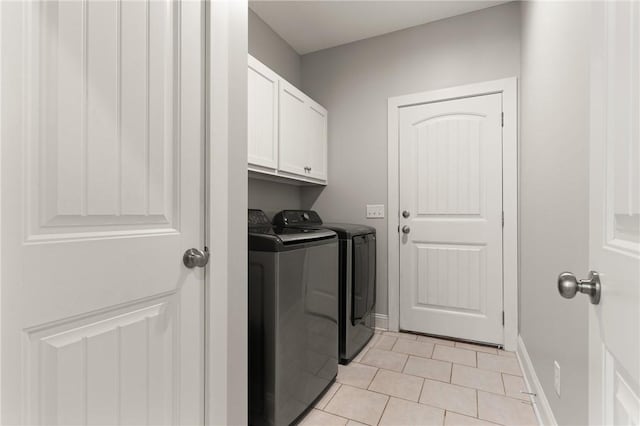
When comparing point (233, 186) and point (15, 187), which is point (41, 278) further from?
point (233, 186)

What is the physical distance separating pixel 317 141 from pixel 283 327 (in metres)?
1.85

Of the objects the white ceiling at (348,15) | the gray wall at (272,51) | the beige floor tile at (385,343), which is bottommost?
the beige floor tile at (385,343)

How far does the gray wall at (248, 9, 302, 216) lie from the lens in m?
2.53

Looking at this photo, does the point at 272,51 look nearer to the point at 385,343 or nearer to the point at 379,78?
the point at 379,78

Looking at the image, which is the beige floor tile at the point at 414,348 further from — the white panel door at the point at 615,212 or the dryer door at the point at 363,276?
the white panel door at the point at 615,212

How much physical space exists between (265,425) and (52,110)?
148 cm

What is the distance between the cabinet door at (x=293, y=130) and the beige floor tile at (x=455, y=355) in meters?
1.77

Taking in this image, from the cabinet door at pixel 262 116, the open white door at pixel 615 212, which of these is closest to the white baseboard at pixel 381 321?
the cabinet door at pixel 262 116

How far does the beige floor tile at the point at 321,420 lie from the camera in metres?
1.56

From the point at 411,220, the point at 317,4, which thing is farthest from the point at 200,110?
the point at 411,220

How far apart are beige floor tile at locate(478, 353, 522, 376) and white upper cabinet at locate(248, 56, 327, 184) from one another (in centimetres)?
194

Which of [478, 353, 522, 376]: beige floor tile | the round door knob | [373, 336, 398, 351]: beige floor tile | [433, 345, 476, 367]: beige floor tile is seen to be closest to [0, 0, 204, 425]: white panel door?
the round door knob

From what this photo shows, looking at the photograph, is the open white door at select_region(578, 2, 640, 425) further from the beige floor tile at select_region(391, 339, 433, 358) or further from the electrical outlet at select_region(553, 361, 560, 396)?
the beige floor tile at select_region(391, 339, 433, 358)

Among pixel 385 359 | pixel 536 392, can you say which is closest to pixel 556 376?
pixel 536 392
